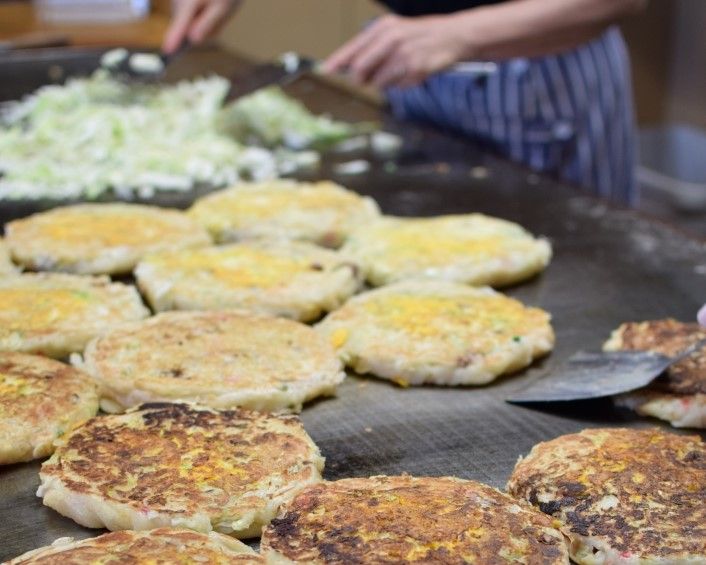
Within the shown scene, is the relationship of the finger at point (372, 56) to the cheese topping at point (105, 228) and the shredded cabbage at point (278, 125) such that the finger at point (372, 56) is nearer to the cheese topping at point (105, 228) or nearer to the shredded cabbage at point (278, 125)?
the shredded cabbage at point (278, 125)

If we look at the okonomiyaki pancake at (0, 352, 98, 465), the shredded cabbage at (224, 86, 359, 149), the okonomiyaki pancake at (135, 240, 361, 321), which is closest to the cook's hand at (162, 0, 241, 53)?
the shredded cabbage at (224, 86, 359, 149)

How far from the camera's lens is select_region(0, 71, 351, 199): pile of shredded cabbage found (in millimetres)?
4203

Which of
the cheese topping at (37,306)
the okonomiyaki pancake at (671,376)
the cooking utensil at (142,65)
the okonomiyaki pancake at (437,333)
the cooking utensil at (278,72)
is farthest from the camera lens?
the cooking utensil at (142,65)

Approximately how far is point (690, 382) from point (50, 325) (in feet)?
5.42

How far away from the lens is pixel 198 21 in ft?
18.5

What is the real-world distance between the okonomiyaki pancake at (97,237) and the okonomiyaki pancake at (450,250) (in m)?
0.59

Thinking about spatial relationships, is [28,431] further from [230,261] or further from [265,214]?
[265,214]

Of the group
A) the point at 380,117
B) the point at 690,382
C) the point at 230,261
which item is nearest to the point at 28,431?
the point at 230,261

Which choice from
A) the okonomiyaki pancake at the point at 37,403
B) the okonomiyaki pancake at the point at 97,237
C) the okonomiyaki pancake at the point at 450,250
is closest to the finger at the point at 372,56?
the okonomiyaki pancake at the point at 450,250

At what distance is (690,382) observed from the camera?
253cm

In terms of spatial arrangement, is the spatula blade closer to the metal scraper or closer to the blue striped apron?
the metal scraper

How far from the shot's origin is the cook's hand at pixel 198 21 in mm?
5527

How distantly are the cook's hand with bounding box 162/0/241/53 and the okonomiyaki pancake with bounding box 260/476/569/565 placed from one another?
3932mm

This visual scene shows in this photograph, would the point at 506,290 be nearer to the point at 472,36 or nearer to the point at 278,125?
the point at 472,36
